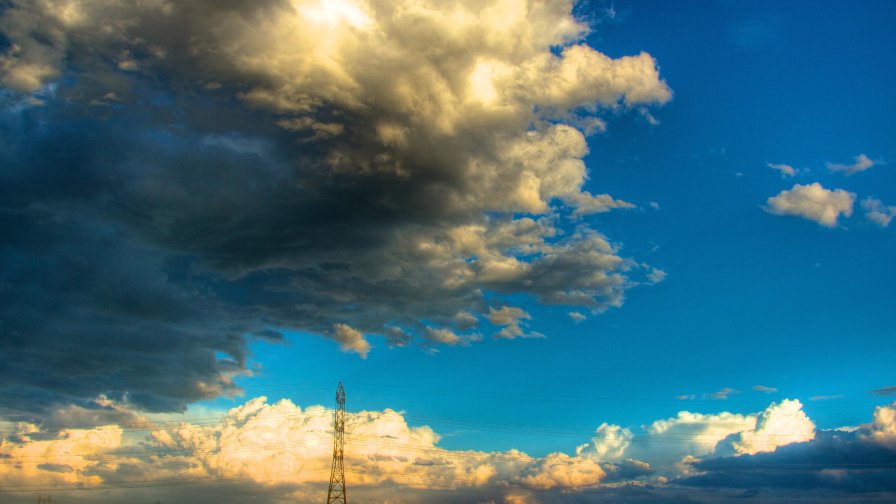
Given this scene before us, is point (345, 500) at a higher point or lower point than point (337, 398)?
lower

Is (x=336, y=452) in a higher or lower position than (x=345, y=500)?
higher

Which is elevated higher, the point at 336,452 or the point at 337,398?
the point at 337,398

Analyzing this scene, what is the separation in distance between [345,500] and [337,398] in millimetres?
29262

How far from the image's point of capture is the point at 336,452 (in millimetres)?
154750

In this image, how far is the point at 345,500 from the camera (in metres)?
149

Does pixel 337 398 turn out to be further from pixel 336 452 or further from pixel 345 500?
pixel 345 500

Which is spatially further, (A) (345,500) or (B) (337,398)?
(B) (337,398)

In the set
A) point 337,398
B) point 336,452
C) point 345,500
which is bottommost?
point 345,500

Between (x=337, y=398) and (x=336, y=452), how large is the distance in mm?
15863

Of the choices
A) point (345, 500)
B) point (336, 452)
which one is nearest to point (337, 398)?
point (336, 452)

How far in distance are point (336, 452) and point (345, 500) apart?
44.6 feet

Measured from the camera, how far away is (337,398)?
529ft
